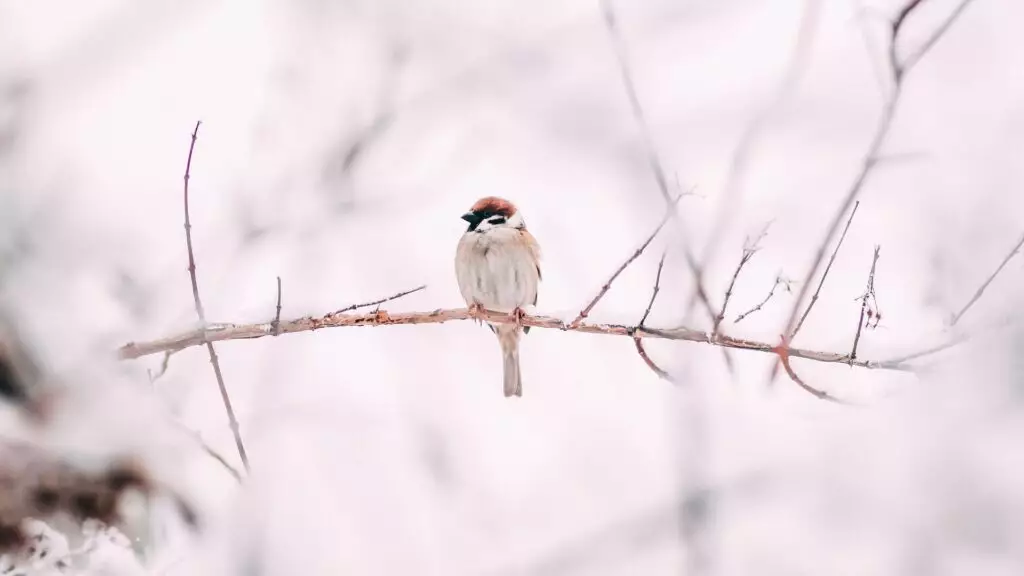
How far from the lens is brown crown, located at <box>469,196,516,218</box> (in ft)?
11.7

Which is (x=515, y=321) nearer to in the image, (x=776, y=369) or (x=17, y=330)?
(x=776, y=369)

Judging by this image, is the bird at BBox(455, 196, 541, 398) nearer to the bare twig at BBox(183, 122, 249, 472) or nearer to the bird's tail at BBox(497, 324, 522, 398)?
the bird's tail at BBox(497, 324, 522, 398)

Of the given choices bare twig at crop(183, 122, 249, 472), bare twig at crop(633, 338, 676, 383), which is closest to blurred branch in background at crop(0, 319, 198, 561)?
bare twig at crop(183, 122, 249, 472)

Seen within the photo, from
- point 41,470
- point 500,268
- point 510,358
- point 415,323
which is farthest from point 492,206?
point 41,470

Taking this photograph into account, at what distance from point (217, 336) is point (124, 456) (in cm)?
47

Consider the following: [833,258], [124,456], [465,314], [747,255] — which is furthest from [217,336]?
[833,258]

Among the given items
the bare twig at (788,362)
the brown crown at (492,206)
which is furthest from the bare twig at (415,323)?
the brown crown at (492,206)

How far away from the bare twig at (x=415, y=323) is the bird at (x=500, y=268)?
0.89 m

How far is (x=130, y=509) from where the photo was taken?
1608 mm

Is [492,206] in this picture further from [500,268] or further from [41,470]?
[41,470]

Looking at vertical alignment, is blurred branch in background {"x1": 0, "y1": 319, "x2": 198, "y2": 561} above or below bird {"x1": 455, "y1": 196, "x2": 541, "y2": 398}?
below

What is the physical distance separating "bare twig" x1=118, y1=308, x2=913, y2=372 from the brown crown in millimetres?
1120

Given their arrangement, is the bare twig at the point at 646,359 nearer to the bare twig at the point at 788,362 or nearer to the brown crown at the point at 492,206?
the bare twig at the point at 788,362

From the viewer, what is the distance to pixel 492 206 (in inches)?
141
